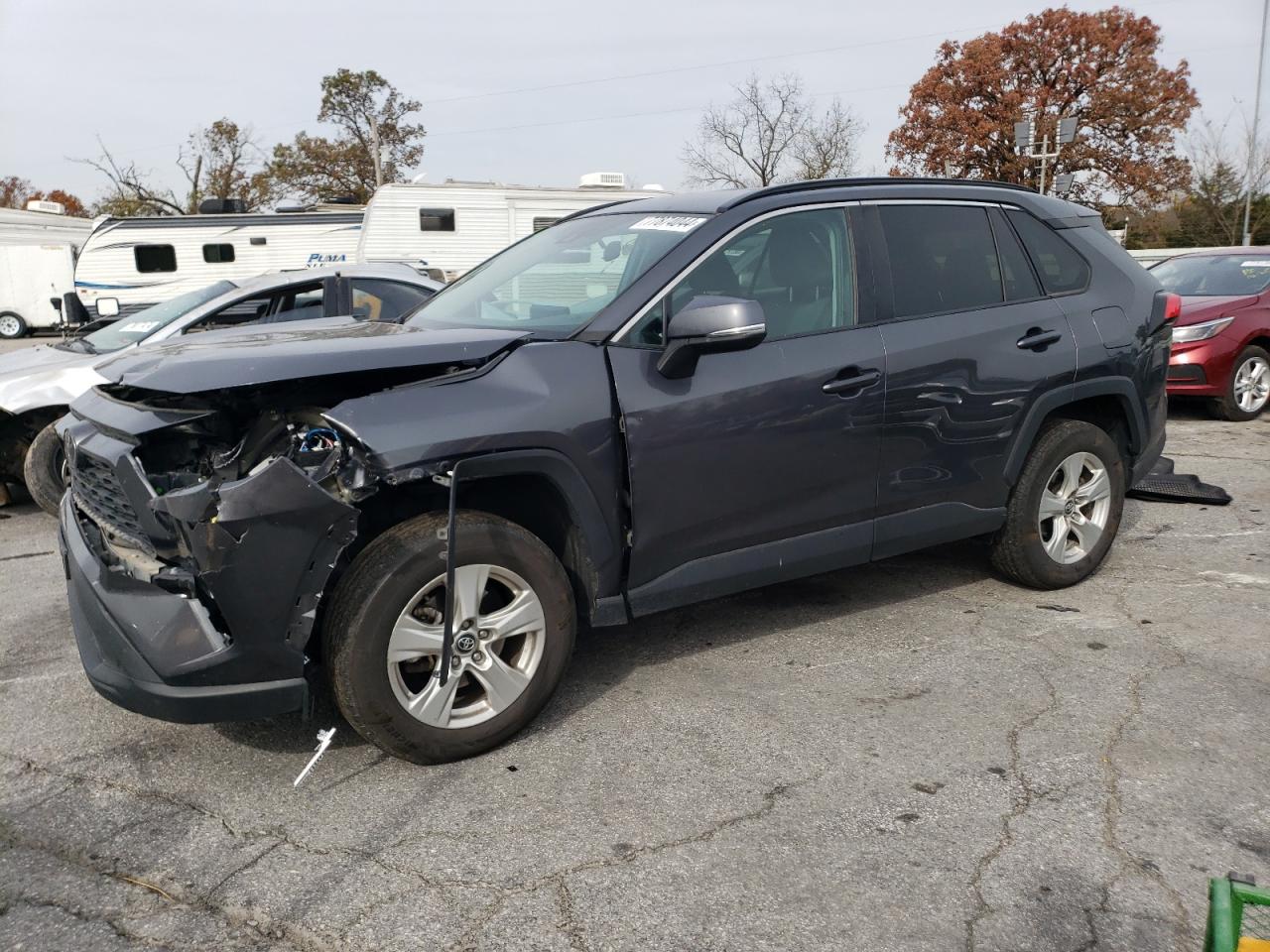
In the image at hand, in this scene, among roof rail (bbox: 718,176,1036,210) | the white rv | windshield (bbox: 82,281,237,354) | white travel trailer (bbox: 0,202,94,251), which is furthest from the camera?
white travel trailer (bbox: 0,202,94,251)

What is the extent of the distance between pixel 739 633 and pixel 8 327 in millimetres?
27700

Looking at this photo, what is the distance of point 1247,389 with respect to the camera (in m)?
9.84

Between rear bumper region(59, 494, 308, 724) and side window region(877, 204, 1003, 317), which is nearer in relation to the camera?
rear bumper region(59, 494, 308, 724)

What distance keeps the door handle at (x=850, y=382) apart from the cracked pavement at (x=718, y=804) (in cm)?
110

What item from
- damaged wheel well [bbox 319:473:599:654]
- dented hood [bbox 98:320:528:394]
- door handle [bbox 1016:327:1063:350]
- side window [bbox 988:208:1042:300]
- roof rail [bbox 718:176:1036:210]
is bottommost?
damaged wheel well [bbox 319:473:599:654]

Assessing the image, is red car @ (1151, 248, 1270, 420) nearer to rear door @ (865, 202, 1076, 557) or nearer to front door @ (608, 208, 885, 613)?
rear door @ (865, 202, 1076, 557)

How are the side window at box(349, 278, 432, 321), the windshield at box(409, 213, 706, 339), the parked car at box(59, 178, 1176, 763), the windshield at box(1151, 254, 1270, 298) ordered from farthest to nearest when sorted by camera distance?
1. the windshield at box(1151, 254, 1270, 298)
2. the side window at box(349, 278, 432, 321)
3. the windshield at box(409, 213, 706, 339)
4. the parked car at box(59, 178, 1176, 763)

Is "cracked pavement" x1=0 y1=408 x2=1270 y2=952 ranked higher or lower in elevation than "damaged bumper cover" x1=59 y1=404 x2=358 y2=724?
lower

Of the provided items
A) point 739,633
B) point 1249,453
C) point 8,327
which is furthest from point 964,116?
point 739,633

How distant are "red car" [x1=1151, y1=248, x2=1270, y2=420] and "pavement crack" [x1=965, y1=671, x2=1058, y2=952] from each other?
7.02 m

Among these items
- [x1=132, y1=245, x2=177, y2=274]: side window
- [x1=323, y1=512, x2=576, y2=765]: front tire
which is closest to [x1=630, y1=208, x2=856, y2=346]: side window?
[x1=323, y1=512, x2=576, y2=765]: front tire

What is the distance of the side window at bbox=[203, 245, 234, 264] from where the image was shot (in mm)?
19125

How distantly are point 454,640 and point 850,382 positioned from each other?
5.87 ft

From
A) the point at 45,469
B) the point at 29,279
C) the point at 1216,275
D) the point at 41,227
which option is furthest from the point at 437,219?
the point at 41,227
